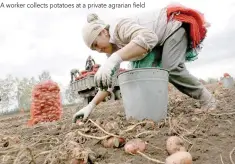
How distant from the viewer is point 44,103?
5.30m

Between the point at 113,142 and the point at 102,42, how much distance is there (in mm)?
1004

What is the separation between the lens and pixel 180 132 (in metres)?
2.33

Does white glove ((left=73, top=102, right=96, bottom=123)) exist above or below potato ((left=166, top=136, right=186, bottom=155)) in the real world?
above

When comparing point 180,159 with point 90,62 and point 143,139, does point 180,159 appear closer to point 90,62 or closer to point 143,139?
point 143,139

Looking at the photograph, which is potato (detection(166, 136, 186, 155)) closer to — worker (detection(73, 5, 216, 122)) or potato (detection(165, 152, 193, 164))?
potato (detection(165, 152, 193, 164))

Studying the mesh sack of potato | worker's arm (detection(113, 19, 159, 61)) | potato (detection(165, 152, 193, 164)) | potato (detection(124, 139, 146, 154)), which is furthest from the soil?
the mesh sack of potato

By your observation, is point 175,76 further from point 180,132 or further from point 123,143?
point 123,143

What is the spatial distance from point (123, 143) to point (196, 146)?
46 cm

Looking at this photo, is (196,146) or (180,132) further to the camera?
(180,132)

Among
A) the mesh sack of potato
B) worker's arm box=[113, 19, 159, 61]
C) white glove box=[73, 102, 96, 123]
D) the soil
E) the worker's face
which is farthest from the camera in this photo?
the mesh sack of potato

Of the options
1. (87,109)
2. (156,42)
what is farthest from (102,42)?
(87,109)

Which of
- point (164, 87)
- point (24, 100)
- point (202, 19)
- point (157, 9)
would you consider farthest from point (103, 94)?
point (24, 100)

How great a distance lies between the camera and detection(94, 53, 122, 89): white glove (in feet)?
8.00

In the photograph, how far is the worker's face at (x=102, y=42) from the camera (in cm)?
280
